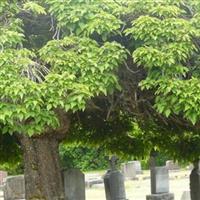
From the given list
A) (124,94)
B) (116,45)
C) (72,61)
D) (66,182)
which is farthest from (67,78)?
(66,182)

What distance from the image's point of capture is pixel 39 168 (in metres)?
8.34

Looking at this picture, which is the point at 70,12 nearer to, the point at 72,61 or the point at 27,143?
the point at 72,61

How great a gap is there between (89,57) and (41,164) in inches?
88.6

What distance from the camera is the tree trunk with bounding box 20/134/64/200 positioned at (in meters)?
8.29

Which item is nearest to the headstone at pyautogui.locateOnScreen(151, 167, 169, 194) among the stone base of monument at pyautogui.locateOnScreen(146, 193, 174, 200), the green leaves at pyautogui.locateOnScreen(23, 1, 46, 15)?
the stone base of monument at pyautogui.locateOnScreen(146, 193, 174, 200)

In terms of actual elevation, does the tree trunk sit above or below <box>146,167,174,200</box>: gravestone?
above

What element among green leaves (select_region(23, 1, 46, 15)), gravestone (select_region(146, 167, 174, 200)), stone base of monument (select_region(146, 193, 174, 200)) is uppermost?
green leaves (select_region(23, 1, 46, 15))

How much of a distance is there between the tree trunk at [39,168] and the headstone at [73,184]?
119 inches

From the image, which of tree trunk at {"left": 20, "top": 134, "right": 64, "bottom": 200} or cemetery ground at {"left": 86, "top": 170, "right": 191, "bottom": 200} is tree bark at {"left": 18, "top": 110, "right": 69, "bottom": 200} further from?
cemetery ground at {"left": 86, "top": 170, "right": 191, "bottom": 200}

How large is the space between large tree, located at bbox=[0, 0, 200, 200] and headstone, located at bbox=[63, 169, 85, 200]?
3.37m

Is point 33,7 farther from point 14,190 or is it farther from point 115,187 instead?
point 14,190

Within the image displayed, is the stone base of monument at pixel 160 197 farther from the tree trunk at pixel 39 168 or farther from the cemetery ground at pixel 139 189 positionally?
the tree trunk at pixel 39 168

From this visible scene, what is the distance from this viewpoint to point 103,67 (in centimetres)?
680

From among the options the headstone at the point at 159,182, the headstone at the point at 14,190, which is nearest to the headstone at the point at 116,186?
the headstone at the point at 159,182
